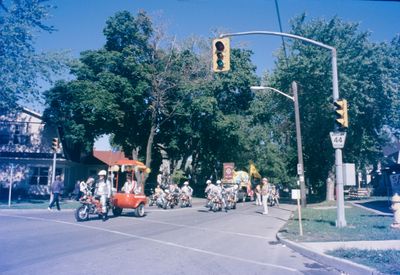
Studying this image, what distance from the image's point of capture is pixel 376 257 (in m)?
8.04

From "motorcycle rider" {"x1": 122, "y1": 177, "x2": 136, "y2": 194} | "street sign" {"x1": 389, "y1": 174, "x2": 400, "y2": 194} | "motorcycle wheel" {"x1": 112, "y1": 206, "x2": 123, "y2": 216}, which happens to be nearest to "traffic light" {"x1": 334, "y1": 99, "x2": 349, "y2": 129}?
"street sign" {"x1": 389, "y1": 174, "x2": 400, "y2": 194}

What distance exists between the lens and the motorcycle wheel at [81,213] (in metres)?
15.3

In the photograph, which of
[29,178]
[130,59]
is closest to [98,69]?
[130,59]

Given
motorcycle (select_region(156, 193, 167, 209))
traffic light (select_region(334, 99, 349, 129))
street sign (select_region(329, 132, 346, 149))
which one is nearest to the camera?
traffic light (select_region(334, 99, 349, 129))

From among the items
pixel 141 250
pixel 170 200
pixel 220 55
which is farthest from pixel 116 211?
pixel 220 55

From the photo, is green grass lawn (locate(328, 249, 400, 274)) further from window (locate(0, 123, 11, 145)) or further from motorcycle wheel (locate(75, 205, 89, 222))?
window (locate(0, 123, 11, 145))

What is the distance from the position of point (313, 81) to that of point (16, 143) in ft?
86.3

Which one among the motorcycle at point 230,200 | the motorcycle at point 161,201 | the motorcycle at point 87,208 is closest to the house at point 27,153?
the motorcycle at point 161,201

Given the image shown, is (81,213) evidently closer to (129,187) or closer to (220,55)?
(129,187)

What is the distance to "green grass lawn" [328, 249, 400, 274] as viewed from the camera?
23.8 ft

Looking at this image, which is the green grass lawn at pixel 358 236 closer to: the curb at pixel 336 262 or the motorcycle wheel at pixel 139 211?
the curb at pixel 336 262

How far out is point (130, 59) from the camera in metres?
31.2

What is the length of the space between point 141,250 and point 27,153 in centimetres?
2743

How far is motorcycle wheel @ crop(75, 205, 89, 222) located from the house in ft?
63.9
